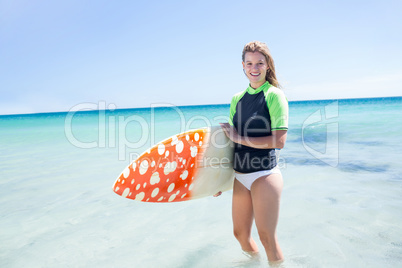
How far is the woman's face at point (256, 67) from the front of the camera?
64.6 inches

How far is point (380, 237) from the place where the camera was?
2492 mm

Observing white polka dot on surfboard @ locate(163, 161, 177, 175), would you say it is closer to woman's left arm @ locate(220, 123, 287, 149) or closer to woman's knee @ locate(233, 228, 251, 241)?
woman's left arm @ locate(220, 123, 287, 149)

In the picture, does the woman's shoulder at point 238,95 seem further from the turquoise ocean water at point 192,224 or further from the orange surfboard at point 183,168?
the turquoise ocean water at point 192,224

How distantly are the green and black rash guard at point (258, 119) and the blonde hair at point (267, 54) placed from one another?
6 centimetres

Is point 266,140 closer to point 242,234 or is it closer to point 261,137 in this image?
point 261,137

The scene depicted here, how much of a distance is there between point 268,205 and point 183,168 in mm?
599

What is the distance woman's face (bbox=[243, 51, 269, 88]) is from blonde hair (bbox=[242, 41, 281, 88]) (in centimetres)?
2

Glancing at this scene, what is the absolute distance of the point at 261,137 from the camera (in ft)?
5.10

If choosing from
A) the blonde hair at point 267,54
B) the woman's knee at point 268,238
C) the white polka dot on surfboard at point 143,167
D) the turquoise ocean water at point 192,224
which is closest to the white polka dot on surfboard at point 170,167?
the white polka dot on surfboard at point 143,167

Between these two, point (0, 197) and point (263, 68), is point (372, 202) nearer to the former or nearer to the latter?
point (263, 68)

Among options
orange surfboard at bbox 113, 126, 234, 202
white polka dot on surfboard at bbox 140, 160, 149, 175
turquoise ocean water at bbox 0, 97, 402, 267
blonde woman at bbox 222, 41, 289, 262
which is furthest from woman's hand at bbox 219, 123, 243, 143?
turquoise ocean water at bbox 0, 97, 402, 267

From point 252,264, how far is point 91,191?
2929mm

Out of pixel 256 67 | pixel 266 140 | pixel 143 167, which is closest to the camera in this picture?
pixel 266 140

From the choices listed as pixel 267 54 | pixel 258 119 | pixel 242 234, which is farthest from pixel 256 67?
pixel 242 234
